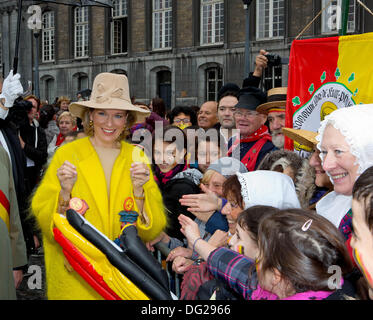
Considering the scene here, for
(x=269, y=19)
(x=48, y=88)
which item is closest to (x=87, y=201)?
(x=269, y=19)

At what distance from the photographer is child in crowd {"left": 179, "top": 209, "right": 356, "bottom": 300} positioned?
1.57 meters

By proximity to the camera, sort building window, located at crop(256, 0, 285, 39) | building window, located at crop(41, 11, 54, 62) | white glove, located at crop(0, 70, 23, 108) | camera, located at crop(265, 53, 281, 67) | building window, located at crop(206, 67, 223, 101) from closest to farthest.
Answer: white glove, located at crop(0, 70, 23, 108), camera, located at crop(265, 53, 281, 67), building window, located at crop(256, 0, 285, 39), building window, located at crop(206, 67, 223, 101), building window, located at crop(41, 11, 54, 62)

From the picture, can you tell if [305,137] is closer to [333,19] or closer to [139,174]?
[139,174]

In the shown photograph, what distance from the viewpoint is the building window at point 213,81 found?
20.4 m

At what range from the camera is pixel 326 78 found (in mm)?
3760

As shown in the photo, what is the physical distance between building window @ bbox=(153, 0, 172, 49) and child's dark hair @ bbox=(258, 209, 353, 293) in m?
21.2

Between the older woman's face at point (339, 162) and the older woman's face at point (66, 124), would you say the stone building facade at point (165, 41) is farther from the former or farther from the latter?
the older woman's face at point (339, 162)

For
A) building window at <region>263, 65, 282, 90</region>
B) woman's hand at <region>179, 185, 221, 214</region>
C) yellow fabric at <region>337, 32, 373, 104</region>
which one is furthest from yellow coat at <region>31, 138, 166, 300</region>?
building window at <region>263, 65, 282, 90</region>

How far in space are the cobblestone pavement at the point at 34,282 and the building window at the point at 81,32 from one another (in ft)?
70.2

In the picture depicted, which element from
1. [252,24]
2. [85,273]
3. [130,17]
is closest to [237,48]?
[252,24]

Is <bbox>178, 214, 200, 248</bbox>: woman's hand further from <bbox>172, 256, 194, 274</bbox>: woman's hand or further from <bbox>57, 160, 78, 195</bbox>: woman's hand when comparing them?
<bbox>57, 160, 78, 195</bbox>: woman's hand

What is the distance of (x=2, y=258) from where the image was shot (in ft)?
7.67

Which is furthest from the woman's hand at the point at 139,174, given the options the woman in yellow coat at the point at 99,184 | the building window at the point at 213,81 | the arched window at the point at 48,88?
the arched window at the point at 48,88

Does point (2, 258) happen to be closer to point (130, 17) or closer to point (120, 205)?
point (120, 205)
